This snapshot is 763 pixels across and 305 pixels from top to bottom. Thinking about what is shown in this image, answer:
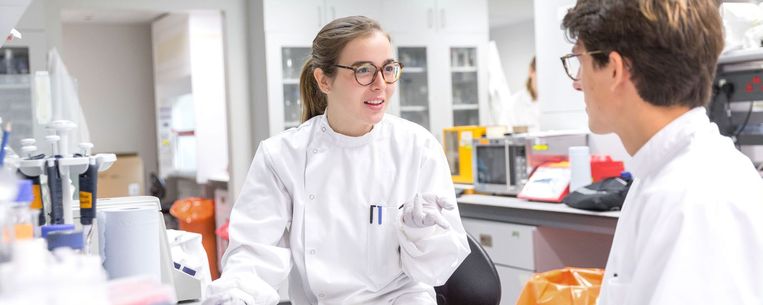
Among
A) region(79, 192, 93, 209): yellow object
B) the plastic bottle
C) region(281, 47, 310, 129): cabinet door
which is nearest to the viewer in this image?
the plastic bottle

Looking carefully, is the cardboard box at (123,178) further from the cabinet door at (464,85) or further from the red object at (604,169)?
the red object at (604,169)

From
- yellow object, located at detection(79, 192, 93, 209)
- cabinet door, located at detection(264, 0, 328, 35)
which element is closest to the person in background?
cabinet door, located at detection(264, 0, 328, 35)

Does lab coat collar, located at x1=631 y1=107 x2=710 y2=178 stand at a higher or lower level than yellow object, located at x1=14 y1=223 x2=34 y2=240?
higher

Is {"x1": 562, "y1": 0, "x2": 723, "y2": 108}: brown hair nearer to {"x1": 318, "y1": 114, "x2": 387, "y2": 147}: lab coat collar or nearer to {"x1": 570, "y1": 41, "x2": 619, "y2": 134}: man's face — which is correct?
{"x1": 570, "y1": 41, "x2": 619, "y2": 134}: man's face

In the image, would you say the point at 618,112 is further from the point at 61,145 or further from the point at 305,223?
the point at 61,145

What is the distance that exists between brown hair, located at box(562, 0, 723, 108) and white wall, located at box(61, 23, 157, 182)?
766 centimetres

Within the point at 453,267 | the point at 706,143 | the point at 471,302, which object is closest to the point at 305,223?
the point at 453,267

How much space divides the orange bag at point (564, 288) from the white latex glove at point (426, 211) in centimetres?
87

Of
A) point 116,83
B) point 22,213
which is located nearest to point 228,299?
point 22,213

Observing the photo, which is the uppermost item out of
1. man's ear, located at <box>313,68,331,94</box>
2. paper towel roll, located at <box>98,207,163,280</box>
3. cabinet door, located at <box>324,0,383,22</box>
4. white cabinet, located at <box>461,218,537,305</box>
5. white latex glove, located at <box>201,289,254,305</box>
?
cabinet door, located at <box>324,0,383,22</box>

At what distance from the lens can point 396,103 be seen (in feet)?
18.9

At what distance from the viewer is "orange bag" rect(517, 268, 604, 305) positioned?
7.65 ft

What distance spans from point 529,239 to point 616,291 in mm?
2172

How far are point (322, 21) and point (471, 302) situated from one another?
13.1 feet
